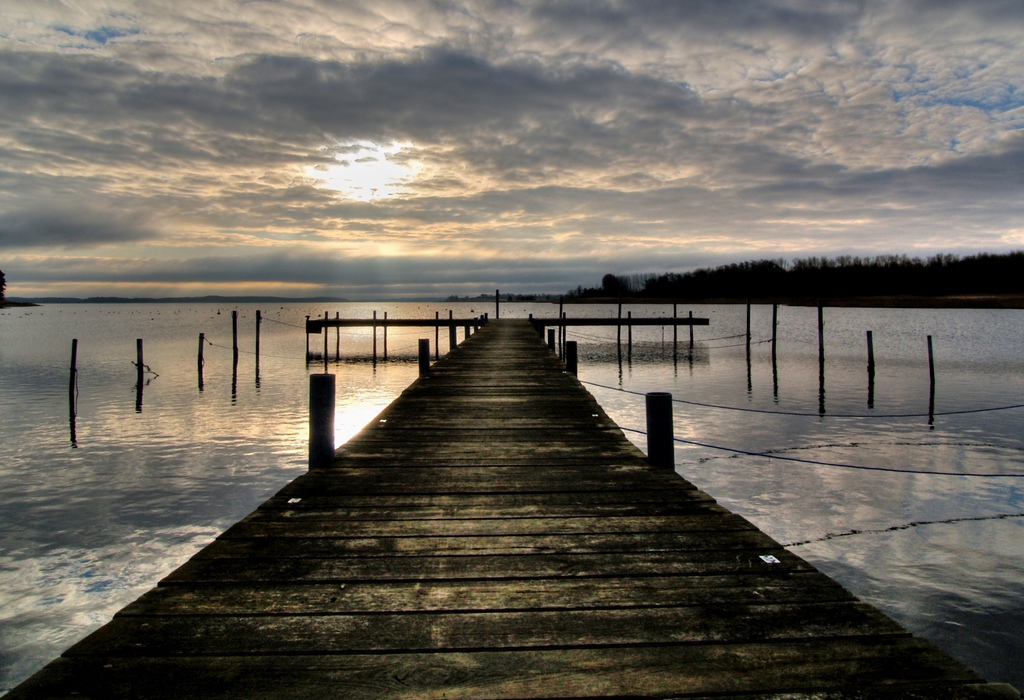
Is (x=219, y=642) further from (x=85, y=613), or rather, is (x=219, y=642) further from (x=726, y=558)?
(x=85, y=613)

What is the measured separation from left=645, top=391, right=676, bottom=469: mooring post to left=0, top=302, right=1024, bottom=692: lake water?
2.94m

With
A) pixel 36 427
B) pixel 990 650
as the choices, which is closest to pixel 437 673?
pixel 990 650

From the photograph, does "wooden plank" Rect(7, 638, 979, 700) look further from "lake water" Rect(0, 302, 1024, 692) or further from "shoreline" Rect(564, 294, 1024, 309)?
"shoreline" Rect(564, 294, 1024, 309)

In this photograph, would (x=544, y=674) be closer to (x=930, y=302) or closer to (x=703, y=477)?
(x=703, y=477)

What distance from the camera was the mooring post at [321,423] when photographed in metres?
6.05

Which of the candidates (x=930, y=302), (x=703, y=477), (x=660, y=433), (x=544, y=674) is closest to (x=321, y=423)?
(x=660, y=433)

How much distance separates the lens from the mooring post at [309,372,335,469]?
6051mm

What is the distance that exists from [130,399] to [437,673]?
2281 cm

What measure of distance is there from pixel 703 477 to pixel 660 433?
571cm

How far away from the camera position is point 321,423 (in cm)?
616

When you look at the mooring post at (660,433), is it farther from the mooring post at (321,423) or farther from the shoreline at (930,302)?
the shoreline at (930,302)

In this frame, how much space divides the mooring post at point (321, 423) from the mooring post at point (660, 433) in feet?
10.5

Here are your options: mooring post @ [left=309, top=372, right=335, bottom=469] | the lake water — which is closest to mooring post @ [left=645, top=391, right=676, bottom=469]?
the lake water

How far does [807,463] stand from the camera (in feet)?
40.2
